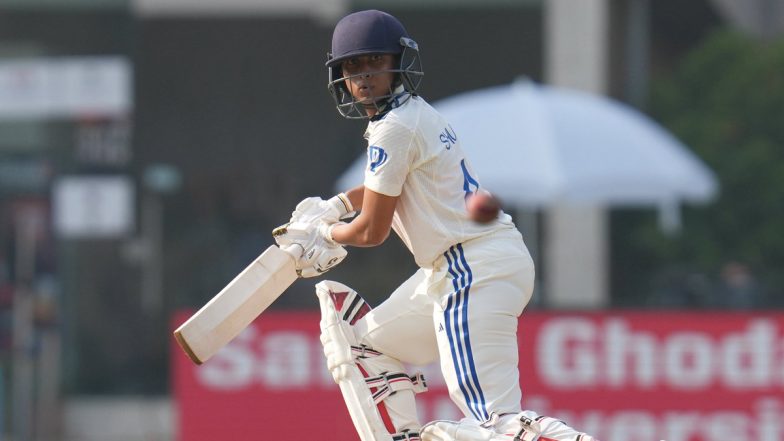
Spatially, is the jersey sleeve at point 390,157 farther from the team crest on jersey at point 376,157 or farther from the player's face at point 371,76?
the player's face at point 371,76

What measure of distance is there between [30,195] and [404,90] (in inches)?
315

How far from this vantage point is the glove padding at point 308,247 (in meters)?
5.29

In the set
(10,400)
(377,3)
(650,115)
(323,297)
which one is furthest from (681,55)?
(323,297)

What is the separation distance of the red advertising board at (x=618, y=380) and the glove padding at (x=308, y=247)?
3355 millimetres

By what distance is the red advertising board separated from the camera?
Result: 8.57 metres

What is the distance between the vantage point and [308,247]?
5.30 meters

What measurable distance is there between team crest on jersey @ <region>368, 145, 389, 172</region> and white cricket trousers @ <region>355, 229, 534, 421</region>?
0.39 meters

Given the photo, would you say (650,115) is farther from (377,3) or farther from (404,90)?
(404,90)

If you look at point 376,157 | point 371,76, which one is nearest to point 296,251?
point 376,157

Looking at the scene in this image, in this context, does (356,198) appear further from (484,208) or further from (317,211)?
(484,208)

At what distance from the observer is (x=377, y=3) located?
13047 mm

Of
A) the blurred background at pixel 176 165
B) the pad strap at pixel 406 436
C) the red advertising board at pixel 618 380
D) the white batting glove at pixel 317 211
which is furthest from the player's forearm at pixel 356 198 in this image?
the blurred background at pixel 176 165

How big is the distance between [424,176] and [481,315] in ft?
1.64

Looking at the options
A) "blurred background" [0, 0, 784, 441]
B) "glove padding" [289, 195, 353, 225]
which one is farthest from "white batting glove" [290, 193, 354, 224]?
"blurred background" [0, 0, 784, 441]
